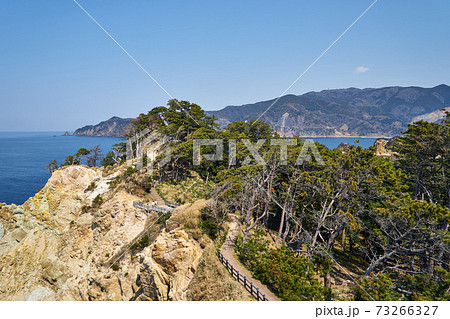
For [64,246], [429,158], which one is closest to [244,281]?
[429,158]

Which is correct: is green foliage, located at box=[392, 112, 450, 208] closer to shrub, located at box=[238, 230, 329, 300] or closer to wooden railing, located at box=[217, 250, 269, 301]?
shrub, located at box=[238, 230, 329, 300]

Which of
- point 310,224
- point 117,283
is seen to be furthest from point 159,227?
point 310,224

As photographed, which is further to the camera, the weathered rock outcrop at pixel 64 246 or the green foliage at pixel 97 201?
the green foliage at pixel 97 201

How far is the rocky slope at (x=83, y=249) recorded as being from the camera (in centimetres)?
2370

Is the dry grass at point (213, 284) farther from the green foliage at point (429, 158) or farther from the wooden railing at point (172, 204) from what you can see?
the green foliage at point (429, 158)

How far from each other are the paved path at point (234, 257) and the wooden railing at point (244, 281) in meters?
0.49

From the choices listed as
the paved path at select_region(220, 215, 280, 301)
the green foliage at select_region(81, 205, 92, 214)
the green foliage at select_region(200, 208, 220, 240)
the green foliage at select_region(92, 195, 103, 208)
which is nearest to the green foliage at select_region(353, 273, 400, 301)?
the paved path at select_region(220, 215, 280, 301)

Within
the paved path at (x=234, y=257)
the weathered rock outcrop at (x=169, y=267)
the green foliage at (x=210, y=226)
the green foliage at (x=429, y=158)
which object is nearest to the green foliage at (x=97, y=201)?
the weathered rock outcrop at (x=169, y=267)

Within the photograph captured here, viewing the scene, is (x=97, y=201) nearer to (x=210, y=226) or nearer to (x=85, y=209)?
(x=85, y=209)

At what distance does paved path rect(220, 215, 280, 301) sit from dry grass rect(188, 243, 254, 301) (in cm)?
109

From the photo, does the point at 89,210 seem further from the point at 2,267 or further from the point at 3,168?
the point at 3,168

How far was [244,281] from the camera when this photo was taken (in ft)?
56.8

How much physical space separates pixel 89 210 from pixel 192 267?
26153 mm
